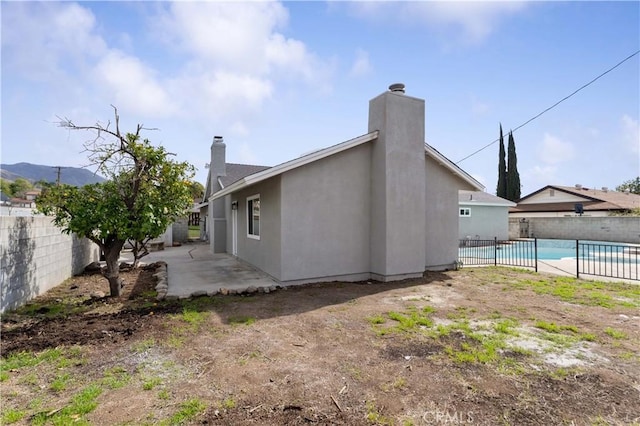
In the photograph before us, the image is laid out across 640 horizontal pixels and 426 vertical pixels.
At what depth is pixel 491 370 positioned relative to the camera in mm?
3928

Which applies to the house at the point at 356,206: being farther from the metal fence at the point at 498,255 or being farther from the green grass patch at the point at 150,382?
the green grass patch at the point at 150,382

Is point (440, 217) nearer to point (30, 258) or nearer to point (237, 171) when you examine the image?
point (237, 171)

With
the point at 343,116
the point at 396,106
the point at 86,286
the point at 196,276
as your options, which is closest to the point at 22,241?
the point at 86,286

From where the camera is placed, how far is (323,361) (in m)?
4.21

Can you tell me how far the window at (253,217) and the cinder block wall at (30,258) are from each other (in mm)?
5177

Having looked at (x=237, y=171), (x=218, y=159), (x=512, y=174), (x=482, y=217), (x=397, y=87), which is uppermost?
(x=512, y=174)

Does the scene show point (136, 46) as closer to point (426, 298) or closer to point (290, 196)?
point (290, 196)

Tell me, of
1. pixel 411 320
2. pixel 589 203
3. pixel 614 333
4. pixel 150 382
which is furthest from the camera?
pixel 589 203

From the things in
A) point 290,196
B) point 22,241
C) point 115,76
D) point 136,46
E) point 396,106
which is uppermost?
point 136,46

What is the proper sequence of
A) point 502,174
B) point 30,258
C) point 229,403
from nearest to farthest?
1. point 229,403
2. point 30,258
3. point 502,174

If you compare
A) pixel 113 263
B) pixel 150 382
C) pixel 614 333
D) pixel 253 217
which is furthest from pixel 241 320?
pixel 614 333

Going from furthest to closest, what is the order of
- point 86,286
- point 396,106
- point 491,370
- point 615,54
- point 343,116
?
1. point 343,116
2. point 615,54
3. point 396,106
4. point 86,286
5. point 491,370

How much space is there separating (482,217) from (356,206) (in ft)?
56.7

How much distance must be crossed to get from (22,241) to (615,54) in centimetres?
1689
